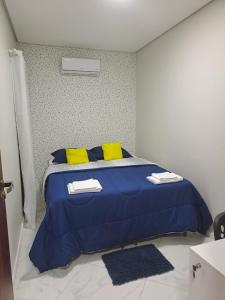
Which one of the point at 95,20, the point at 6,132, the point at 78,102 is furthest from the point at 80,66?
the point at 6,132

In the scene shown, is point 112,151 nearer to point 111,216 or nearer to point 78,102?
point 78,102

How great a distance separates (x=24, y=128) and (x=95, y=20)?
1489 mm

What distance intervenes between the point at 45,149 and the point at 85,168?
882 mm

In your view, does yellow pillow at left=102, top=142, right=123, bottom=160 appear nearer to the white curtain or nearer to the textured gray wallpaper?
the textured gray wallpaper

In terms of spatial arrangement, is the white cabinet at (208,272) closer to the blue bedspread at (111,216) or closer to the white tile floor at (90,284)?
the white tile floor at (90,284)

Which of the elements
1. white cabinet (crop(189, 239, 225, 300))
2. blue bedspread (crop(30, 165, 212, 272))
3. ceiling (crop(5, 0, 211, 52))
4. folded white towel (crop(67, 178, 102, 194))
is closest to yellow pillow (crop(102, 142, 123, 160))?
blue bedspread (crop(30, 165, 212, 272))

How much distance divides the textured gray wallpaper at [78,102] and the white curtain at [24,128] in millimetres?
802

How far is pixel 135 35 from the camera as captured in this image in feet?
10.0

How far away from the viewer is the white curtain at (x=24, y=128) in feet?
8.11

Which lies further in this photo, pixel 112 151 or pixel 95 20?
pixel 112 151

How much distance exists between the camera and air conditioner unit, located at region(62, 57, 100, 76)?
3400 mm

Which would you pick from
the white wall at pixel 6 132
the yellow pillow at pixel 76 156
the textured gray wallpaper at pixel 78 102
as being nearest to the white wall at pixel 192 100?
the textured gray wallpaper at pixel 78 102

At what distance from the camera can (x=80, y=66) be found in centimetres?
346

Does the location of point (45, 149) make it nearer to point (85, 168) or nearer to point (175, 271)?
point (85, 168)
